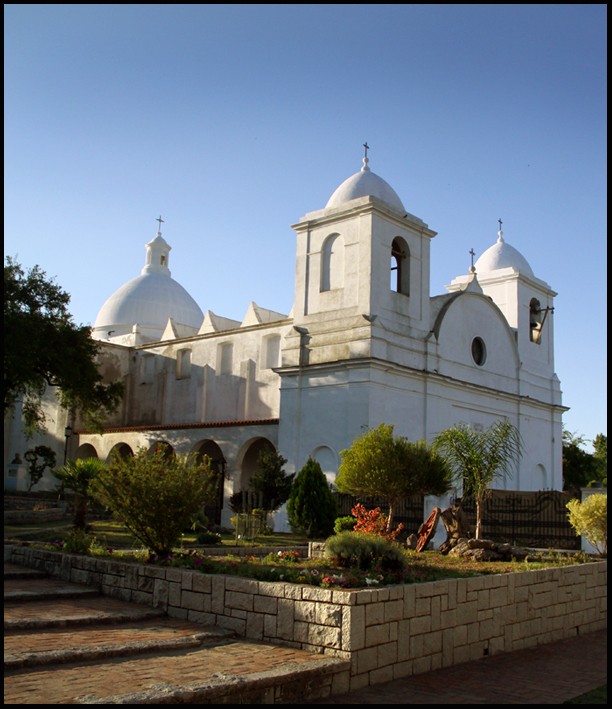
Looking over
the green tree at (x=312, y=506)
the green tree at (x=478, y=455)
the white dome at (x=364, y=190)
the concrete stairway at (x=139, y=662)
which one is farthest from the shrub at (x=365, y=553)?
the white dome at (x=364, y=190)

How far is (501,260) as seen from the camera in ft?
121

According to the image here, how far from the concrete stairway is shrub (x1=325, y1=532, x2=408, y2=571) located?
2.15m

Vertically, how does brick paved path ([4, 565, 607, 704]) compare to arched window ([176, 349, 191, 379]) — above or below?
below

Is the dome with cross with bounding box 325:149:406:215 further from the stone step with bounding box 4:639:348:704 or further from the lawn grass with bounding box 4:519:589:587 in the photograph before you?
the stone step with bounding box 4:639:348:704

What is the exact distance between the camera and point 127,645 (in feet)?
25.8

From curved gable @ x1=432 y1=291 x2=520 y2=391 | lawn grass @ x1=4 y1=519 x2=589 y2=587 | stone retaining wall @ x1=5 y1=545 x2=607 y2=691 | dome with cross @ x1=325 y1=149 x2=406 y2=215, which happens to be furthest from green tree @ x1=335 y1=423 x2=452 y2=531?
dome with cross @ x1=325 y1=149 x2=406 y2=215

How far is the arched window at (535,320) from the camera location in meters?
36.6

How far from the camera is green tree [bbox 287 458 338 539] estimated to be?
20.9 metres

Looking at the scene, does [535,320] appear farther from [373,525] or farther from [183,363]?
[373,525]

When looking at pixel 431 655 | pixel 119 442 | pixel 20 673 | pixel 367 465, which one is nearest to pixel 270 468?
pixel 367 465

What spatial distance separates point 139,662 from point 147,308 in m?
41.3

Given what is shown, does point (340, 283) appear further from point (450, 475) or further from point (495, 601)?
point (495, 601)

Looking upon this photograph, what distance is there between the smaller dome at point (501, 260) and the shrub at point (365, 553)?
91.7 ft

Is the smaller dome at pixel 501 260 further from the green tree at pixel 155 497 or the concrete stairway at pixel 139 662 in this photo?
the concrete stairway at pixel 139 662
